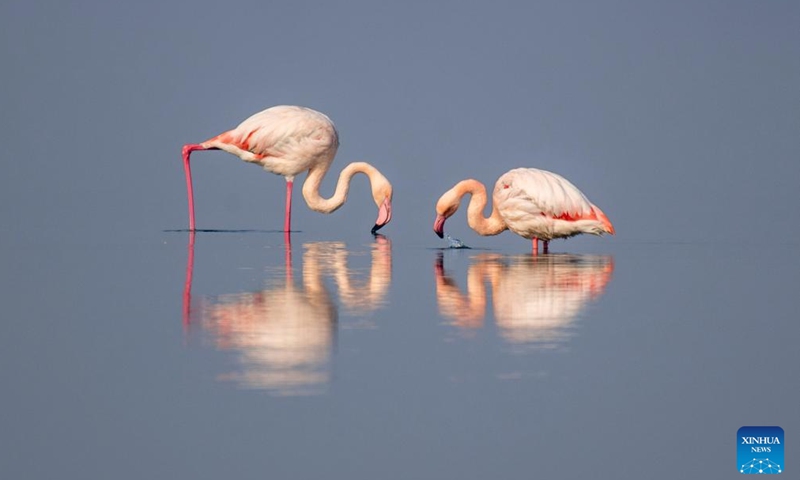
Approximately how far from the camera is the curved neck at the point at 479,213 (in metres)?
12.3

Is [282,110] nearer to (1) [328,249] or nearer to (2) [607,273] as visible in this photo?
(1) [328,249]

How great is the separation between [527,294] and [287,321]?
76.7 inches

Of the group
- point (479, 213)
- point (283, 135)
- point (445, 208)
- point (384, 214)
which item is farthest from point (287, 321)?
point (384, 214)

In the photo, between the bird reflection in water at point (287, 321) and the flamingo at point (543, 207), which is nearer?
the bird reflection in water at point (287, 321)

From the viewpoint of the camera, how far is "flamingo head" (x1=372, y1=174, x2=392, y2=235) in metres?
14.2

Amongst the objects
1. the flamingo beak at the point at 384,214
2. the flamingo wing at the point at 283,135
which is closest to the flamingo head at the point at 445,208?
the flamingo beak at the point at 384,214

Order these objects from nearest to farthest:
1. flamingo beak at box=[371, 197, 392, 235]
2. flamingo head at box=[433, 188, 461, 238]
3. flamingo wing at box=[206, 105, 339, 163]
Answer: flamingo head at box=[433, 188, 461, 238]
flamingo wing at box=[206, 105, 339, 163]
flamingo beak at box=[371, 197, 392, 235]

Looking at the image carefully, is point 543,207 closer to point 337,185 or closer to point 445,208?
point 445,208

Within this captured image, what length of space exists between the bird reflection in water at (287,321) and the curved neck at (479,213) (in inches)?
A: 103

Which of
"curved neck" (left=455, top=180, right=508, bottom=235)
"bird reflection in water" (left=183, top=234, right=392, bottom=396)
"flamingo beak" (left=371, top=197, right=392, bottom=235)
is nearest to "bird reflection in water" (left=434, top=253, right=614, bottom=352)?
"bird reflection in water" (left=183, top=234, right=392, bottom=396)

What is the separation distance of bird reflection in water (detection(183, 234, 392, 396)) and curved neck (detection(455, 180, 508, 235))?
2606 millimetres

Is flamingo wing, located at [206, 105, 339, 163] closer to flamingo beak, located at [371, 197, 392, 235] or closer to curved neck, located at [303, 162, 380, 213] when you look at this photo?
curved neck, located at [303, 162, 380, 213]

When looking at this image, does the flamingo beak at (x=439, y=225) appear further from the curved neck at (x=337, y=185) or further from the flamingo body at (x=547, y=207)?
the curved neck at (x=337, y=185)

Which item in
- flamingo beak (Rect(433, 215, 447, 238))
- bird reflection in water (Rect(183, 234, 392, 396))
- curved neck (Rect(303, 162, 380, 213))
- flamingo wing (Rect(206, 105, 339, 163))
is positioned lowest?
bird reflection in water (Rect(183, 234, 392, 396))
